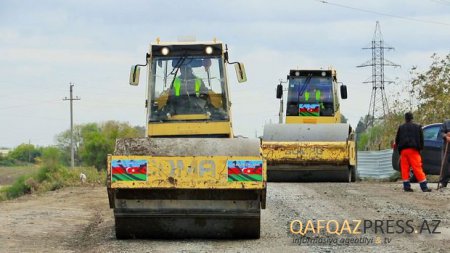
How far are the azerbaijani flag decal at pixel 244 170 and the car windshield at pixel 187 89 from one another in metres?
2.67

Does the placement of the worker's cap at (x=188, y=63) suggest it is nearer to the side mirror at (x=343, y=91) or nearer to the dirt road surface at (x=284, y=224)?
the dirt road surface at (x=284, y=224)

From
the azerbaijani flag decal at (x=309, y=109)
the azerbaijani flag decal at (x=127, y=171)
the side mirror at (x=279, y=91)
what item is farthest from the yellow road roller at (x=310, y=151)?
the azerbaijani flag decal at (x=127, y=171)

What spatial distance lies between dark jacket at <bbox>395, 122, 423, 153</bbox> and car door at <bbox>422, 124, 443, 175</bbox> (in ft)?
8.59

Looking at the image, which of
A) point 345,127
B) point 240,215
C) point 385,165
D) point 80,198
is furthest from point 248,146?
point 385,165

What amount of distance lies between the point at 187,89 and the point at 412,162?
702cm

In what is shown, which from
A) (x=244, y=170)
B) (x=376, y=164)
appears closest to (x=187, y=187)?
(x=244, y=170)

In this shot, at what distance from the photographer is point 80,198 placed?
20812 mm

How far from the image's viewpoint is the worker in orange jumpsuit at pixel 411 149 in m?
19.1

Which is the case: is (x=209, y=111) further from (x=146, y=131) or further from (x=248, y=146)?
(x=248, y=146)

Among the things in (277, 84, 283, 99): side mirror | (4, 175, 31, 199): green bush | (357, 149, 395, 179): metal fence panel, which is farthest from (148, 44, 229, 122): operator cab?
(4, 175, 31, 199): green bush

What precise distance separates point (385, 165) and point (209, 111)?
16.4 meters

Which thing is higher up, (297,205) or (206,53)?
(206,53)

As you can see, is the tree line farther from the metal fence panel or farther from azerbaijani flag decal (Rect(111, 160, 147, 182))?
azerbaijani flag decal (Rect(111, 160, 147, 182))

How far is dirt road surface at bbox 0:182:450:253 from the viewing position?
35.5ft
